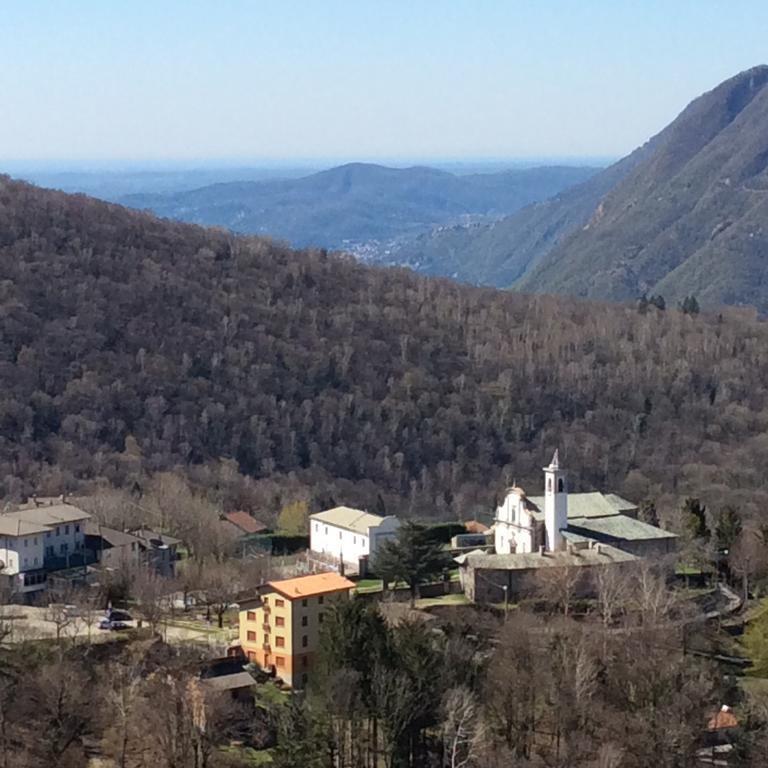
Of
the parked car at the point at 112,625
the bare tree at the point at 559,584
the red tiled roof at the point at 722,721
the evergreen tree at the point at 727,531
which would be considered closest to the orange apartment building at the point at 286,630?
the parked car at the point at 112,625

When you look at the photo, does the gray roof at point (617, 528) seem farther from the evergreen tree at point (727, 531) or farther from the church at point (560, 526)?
the evergreen tree at point (727, 531)

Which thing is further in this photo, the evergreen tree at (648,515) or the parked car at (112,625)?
the evergreen tree at (648,515)

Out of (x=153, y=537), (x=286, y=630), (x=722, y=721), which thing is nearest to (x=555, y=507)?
(x=722, y=721)

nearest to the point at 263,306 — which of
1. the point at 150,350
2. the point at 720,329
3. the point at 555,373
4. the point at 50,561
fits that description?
the point at 150,350

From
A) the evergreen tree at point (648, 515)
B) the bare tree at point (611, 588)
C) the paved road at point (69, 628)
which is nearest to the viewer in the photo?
the paved road at point (69, 628)

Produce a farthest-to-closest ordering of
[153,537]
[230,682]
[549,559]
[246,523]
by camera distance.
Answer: [246,523], [153,537], [549,559], [230,682]

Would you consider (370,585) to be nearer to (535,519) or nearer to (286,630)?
(535,519)
